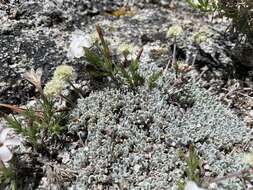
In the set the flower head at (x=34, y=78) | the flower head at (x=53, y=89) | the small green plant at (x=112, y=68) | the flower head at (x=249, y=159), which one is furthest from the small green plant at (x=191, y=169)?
the flower head at (x=34, y=78)

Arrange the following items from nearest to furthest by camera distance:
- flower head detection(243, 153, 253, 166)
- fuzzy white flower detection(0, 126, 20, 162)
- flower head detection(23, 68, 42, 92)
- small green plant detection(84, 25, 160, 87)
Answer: flower head detection(243, 153, 253, 166), fuzzy white flower detection(0, 126, 20, 162), flower head detection(23, 68, 42, 92), small green plant detection(84, 25, 160, 87)

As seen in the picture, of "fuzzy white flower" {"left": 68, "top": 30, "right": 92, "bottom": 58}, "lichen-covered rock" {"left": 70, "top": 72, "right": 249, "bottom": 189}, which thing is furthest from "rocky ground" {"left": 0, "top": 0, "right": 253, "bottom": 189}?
"fuzzy white flower" {"left": 68, "top": 30, "right": 92, "bottom": 58}

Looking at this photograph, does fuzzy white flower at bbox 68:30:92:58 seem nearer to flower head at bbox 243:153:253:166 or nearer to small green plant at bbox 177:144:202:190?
small green plant at bbox 177:144:202:190

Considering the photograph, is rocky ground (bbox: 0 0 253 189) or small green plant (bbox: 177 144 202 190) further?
rocky ground (bbox: 0 0 253 189)

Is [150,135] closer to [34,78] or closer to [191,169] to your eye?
[191,169]

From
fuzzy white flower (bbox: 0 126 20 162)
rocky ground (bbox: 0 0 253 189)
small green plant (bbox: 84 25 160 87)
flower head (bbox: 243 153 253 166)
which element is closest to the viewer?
flower head (bbox: 243 153 253 166)

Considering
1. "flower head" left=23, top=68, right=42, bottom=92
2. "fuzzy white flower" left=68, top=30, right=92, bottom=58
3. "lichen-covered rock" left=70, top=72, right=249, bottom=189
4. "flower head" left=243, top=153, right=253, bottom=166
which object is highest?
"fuzzy white flower" left=68, top=30, right=92, bottom=58

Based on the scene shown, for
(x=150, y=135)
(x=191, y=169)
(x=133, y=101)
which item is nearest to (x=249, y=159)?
(x=191, y=169)
